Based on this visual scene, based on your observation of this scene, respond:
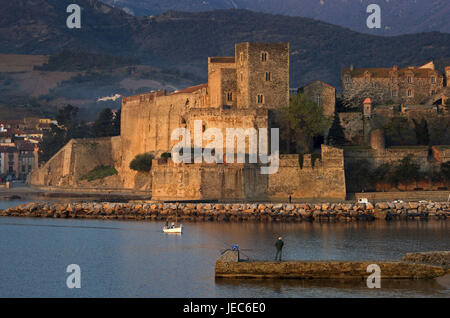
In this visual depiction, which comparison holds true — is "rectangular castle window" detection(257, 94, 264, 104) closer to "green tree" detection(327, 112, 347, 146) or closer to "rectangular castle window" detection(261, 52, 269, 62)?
"rectangular castle window" detection(261, 52, 269, 62)

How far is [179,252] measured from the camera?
33.2 meters

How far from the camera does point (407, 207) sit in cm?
4556

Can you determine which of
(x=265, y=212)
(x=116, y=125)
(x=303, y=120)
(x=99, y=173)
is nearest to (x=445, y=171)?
(x=303, y=120)

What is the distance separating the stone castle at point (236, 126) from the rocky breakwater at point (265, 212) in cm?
241

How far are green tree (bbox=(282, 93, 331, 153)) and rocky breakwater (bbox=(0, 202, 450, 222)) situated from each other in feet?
23.5

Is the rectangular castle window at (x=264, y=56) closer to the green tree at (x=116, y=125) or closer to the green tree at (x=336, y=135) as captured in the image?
the green tree at (x=336, y=135)

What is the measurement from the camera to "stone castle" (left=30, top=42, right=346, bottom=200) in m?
48.4

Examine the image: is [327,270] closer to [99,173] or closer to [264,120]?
[264,120]

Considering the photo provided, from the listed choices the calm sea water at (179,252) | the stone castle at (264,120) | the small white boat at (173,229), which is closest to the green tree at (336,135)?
the stone castle at (264,120)

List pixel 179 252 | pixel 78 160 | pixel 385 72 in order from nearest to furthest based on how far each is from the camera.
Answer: pixel 179 252 → pixel 385 72 → pixel 78 160

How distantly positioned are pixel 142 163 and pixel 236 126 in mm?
12026
